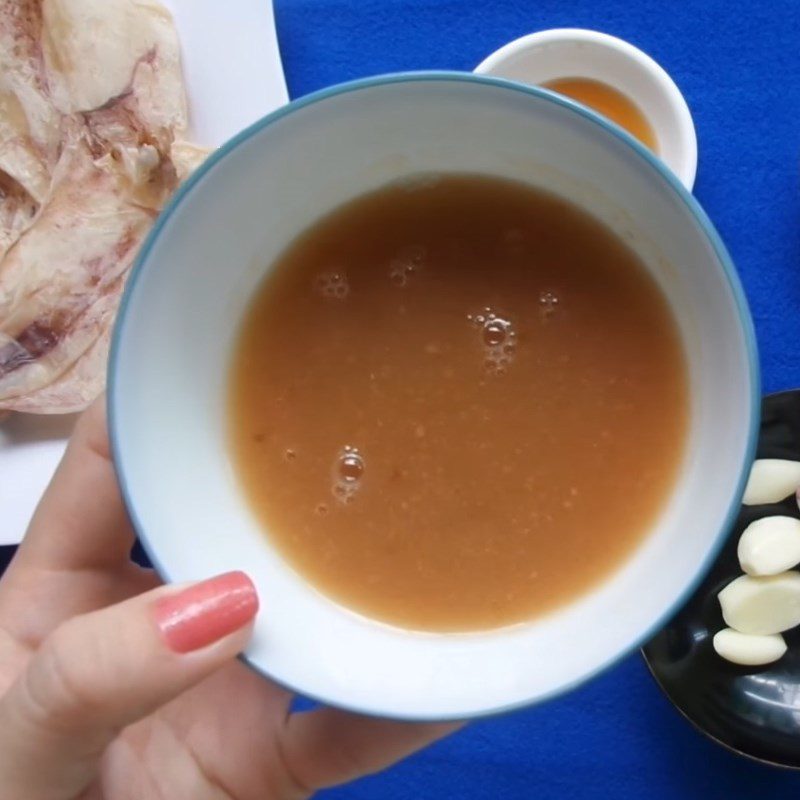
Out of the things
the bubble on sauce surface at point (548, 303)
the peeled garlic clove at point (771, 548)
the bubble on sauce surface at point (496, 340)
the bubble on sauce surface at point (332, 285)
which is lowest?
the peeled garlic clove at point (771, 548)

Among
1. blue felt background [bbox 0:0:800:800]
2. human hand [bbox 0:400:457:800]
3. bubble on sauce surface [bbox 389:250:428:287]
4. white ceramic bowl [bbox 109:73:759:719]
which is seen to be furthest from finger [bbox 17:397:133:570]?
blue felt background [bbox 0:0:800:800]

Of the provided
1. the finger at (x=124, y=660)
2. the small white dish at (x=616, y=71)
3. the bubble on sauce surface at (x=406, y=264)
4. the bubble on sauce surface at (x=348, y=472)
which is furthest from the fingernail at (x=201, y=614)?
the small white dish at (x=616, y=71)

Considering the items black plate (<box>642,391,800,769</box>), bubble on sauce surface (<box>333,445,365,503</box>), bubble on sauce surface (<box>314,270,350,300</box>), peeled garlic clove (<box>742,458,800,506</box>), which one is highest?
bubble on sauce surface (<box>314,270,350,300</box>)

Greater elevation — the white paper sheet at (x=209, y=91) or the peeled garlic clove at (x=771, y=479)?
the white paper sheet at (x=209, y=91)

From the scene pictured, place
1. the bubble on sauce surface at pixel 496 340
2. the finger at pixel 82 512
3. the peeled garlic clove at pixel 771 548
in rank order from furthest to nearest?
the peeled garlic clove at pixel 771 548 < the finger at pixel 82 512 < the bubble on sauce surface at pixel 496 340

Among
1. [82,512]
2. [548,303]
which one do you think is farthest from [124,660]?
[548,303]

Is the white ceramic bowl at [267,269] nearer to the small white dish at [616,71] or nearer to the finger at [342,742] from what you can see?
the finger at [342,742]

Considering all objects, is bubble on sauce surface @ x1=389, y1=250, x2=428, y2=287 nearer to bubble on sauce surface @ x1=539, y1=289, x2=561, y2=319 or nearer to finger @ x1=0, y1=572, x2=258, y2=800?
bubble on sauce surface @ x1=539, y1=289, x2=561, y2=319
